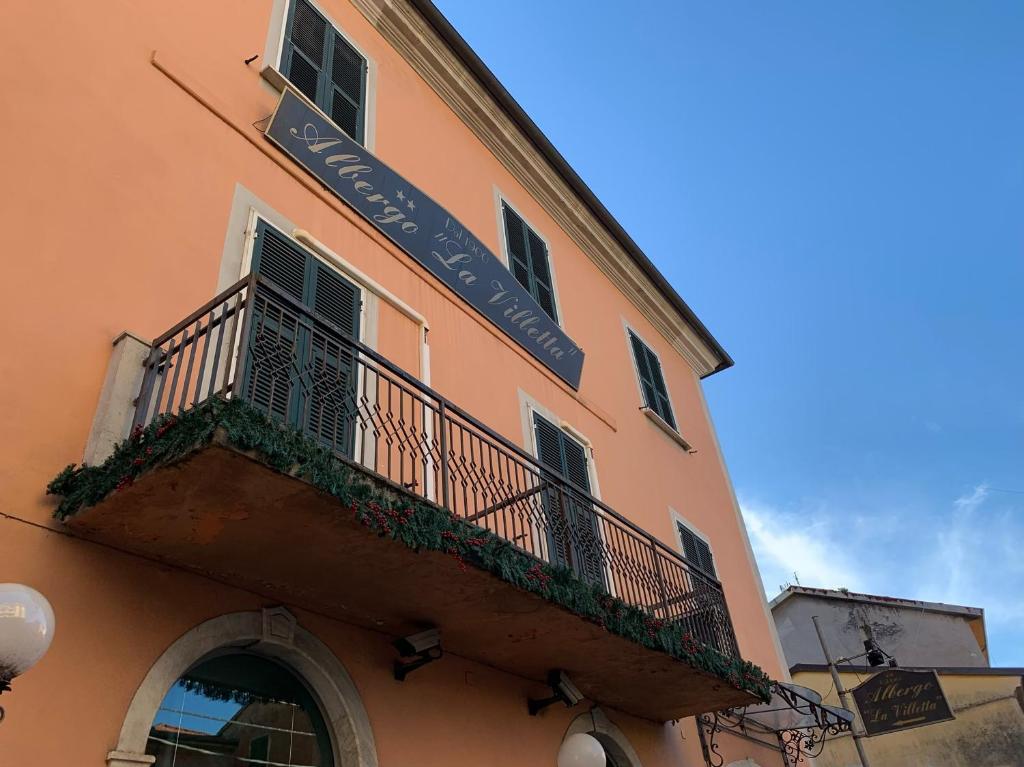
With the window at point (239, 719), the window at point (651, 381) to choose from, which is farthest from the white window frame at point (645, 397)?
the window at point (239, 719)

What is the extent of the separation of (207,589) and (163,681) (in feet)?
2.00

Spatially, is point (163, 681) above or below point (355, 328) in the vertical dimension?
below

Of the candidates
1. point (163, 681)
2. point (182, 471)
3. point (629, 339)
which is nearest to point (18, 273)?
point (182, 471)

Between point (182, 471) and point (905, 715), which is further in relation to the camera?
point (905, 715)

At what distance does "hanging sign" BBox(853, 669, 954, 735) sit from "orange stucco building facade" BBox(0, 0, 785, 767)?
343 cm

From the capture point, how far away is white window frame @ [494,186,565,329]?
10.6 metres

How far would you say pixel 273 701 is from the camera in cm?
527

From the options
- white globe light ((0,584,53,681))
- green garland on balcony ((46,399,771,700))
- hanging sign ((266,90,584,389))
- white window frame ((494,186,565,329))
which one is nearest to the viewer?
white globe light ((0,584,53,681))

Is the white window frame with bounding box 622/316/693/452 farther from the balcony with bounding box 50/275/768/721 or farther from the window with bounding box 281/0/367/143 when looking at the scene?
the window with bounding box 281/0/367/143

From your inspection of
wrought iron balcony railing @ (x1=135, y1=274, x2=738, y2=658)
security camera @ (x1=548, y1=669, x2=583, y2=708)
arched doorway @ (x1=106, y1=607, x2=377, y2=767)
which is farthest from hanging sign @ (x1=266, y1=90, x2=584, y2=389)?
arched doorway @ (x1=106, y1=607, x2=377, y2=767)

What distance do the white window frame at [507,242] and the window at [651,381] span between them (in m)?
2.26

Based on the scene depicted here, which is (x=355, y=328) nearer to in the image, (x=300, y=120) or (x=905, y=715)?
(x=300, y=120)

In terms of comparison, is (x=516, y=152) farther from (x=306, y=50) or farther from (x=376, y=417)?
(x=376, y=417)

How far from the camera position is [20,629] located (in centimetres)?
308
